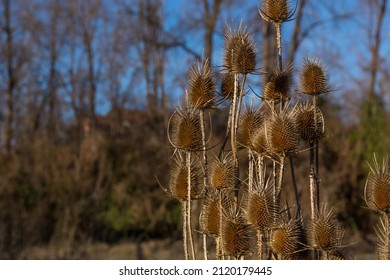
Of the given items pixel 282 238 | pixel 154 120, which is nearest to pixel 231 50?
pixel 282 238

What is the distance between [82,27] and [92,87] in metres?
1.56

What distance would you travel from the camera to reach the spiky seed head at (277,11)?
7.70 feet

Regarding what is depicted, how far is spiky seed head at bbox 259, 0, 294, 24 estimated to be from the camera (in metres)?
2.35

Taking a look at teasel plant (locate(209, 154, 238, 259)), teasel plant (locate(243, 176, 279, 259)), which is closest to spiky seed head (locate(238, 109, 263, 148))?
teasel plant (locate(209, 154, 238, 259))

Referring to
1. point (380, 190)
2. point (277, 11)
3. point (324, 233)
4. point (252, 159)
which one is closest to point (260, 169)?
point (252, 159)

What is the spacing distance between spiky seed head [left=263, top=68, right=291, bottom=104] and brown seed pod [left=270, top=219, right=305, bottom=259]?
0.49 m

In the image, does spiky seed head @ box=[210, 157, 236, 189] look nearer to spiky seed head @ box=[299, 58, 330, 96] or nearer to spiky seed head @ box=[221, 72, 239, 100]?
spiky seed head @ box=[221, 72, 239, 100]

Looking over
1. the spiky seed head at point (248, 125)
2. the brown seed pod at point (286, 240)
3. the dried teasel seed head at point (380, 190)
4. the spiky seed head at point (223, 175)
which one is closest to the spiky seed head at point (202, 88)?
the spiky seed head at point (248, 125)

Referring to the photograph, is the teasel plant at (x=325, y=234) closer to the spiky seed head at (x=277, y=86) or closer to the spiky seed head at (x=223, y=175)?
the spiky seed head at (x=223, y=175)

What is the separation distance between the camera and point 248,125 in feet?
7.66
